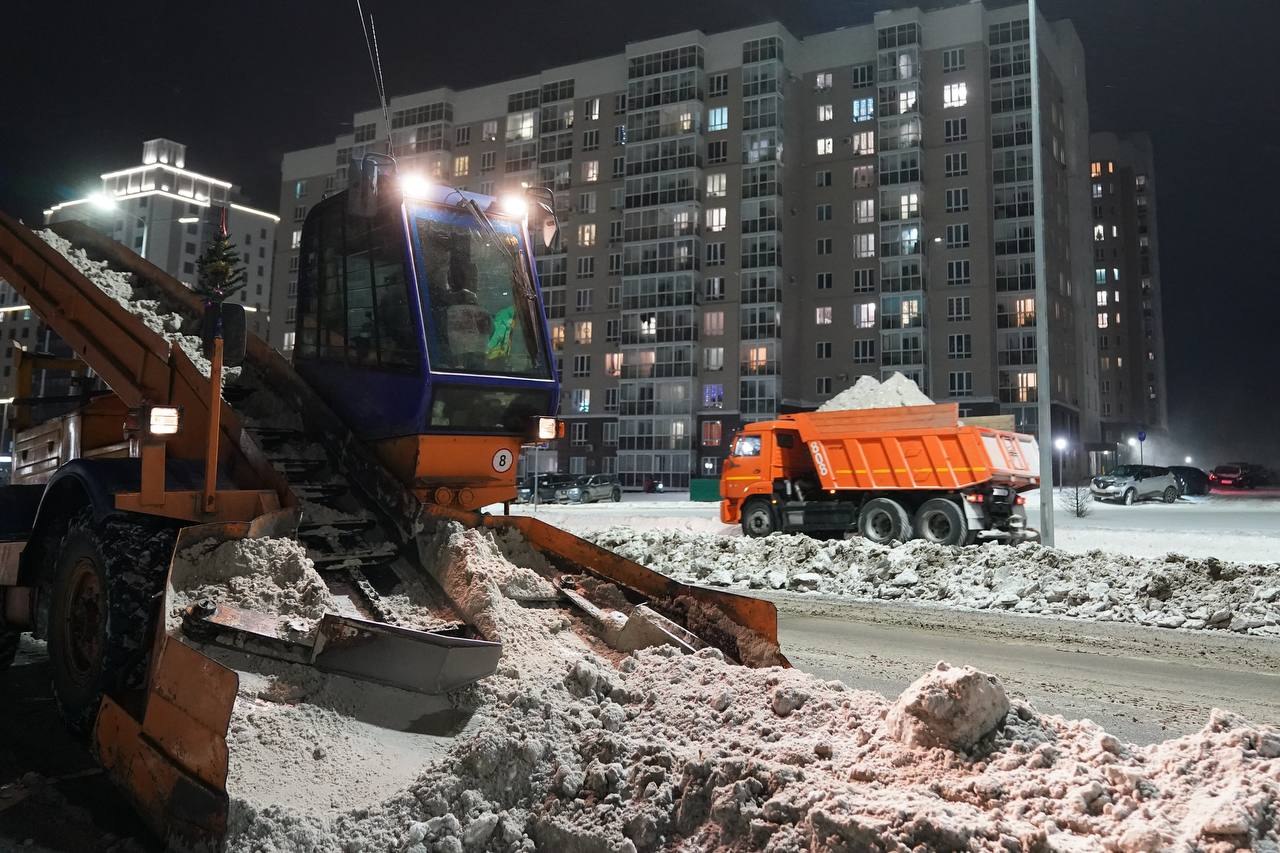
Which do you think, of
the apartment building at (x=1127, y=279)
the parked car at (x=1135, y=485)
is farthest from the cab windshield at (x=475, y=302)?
the apartment building at (x=1127, y=279)

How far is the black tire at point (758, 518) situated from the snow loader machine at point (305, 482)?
48.0 feet

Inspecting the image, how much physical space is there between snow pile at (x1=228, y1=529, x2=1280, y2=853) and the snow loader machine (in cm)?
49

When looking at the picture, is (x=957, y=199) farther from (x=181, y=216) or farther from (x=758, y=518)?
(x=181, y=216)

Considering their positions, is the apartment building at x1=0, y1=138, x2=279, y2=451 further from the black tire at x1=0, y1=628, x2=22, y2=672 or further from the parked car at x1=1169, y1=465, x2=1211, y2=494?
the black tire at x1=0, y1=628, x2=22, y2=672

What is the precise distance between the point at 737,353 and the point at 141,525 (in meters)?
59.6

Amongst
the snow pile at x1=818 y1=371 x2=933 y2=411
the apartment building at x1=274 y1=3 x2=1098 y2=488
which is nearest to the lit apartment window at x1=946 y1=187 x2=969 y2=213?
the apartment building at x1=274 y1=3 x2=1098 y2=488

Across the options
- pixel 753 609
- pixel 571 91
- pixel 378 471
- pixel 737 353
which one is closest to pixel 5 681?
pixel 378 471

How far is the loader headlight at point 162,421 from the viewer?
468 centimetres

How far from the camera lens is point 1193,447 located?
12675cm

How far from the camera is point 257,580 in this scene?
4602 millimetres

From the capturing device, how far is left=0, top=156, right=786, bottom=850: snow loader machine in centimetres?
407

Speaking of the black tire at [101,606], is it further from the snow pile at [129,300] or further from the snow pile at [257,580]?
the snow pile at [129,300]

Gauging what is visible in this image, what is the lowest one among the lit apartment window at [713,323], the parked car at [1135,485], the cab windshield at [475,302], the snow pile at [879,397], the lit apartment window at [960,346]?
the parked car at [1135,485]

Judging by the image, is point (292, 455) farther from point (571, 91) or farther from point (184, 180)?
point (184, 180)
